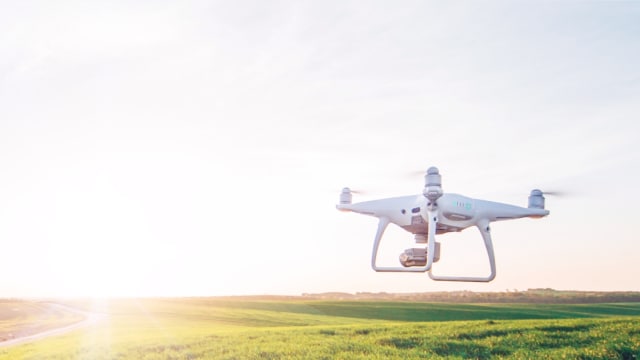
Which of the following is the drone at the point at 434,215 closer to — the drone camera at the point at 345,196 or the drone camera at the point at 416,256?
the drone camera at the point at 416,256

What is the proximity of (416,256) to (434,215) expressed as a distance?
572mm

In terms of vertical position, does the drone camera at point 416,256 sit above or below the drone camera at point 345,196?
below

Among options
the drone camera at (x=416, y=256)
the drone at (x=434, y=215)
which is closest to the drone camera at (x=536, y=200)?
the drone at (x=434, y=215)

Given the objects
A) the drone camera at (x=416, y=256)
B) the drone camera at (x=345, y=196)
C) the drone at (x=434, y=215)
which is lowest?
the drone camera at (x=416, y=256)

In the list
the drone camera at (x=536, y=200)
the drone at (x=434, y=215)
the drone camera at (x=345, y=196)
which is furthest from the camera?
the drone camera at (x=345, y=196)

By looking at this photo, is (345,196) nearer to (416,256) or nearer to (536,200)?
(416,256)

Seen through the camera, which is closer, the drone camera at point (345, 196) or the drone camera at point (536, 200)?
the drone camera at point (536, 200)

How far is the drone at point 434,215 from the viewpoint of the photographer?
271 inches

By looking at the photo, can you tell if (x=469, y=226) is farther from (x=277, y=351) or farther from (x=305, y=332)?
(x=305, y=332)

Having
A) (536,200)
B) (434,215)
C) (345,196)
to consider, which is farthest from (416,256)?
(536,200)

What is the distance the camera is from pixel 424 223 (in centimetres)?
706

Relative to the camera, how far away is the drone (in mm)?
6887

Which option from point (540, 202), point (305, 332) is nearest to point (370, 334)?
point (305, 332)

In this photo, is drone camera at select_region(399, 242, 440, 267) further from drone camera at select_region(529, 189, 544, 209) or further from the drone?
drone camera at select_region(529, 189, 544, 209)
